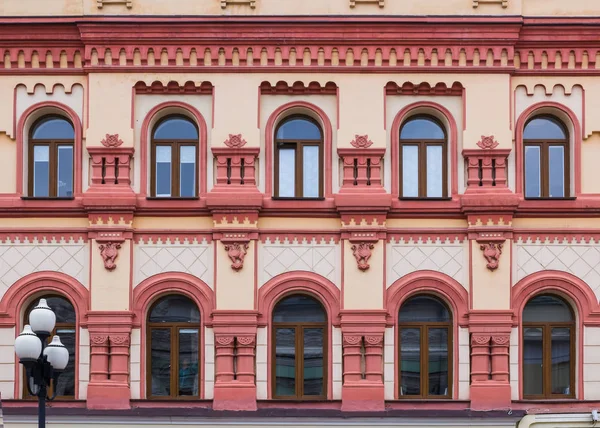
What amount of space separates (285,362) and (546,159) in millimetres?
7181

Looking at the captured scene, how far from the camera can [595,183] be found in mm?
28797

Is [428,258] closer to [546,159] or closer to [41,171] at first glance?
[546,159]

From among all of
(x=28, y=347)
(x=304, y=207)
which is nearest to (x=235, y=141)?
(x=304, y=207)

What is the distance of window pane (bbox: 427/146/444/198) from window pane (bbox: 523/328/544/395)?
352cm

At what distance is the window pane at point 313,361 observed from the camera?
28.5 m

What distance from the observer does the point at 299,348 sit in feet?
93.7

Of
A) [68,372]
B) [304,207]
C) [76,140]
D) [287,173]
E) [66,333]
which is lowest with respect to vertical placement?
[68,372]

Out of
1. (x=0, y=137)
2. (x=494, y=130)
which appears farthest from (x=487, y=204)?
(x=0, y=137)

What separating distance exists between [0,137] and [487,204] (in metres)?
10.6

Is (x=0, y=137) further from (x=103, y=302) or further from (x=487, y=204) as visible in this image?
(x=487, y=204)

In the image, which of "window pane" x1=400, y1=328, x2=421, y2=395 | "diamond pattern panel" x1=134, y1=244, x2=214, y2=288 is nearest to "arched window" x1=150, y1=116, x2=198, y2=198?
"diamond pattern panel" x1=134, y1=244, x2=214, y2=288

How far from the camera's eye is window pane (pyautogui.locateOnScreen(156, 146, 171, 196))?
29.0 metres

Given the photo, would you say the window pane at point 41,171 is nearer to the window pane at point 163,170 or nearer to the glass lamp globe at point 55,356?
the window pane at point 163,170

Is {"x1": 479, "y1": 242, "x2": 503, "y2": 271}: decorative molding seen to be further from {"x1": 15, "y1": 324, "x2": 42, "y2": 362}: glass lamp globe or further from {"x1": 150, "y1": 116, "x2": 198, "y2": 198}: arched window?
{"x1": 15, "y1": 324, "x2": 42, "y2": 362}: glass lamp globe
